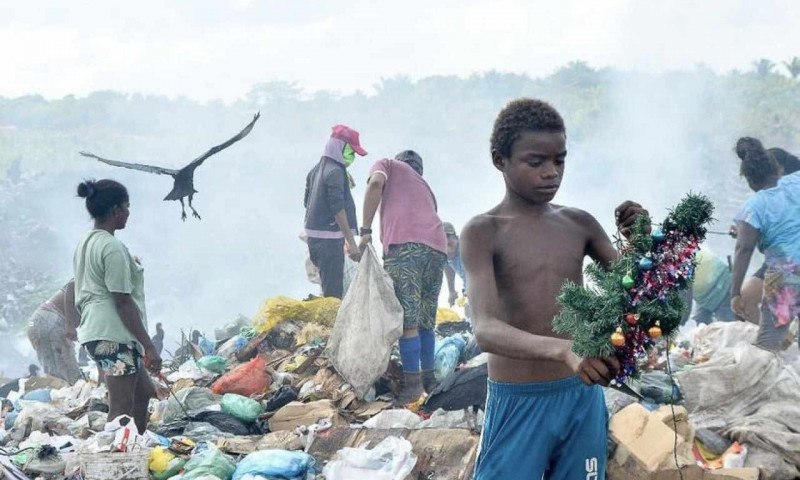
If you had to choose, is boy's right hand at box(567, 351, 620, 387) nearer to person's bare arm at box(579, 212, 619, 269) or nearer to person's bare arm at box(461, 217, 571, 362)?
person's bare arm at box(461, 217, 571, 362)

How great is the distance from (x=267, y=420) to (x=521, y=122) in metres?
4.19

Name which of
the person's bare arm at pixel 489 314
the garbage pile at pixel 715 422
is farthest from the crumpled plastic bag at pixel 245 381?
the person's bare arm at pixel 489 314

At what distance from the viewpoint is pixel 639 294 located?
2426mm

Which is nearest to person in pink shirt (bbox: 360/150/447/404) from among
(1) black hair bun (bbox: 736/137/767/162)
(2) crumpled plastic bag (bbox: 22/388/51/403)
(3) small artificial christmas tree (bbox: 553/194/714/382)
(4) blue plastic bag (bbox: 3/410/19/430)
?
(1) black hair bun (bbox: 736/137/767/162)

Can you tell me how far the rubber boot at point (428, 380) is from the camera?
278 inches

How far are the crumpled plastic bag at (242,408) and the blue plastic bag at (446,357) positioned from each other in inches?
57.9

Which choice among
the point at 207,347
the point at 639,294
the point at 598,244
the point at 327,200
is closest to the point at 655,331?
the point at 639,294

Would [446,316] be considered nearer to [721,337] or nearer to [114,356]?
[721,337]

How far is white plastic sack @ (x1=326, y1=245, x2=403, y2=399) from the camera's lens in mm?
6914

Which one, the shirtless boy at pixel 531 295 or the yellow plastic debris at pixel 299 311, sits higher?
the shirtless boy at pixel 531 295

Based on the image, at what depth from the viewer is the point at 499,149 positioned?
10.1 feet

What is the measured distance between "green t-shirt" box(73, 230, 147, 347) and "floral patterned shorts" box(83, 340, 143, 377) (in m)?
0.05

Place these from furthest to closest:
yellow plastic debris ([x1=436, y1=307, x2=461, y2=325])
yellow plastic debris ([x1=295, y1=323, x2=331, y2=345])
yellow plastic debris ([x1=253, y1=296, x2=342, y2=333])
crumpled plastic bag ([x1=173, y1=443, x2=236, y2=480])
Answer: yellow plastic debris ([x1=436, y1=307, x2=461, y2=325]) → yellow plastic debris ([x1=253, y1=296, x2=342, y2=333]) → yellow plastic debris ([x1=295, y1=323, x2=331, y2=345]) → crumpled plastic bag ([x1=173, y1=443, x2=236, y2=480])

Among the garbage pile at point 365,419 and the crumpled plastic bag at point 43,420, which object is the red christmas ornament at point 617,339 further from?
the crumpled plastic bag at point 43,420
